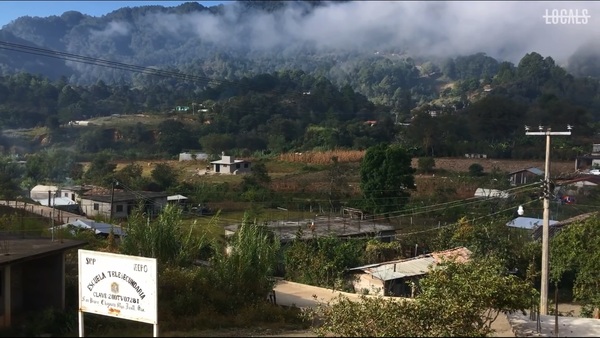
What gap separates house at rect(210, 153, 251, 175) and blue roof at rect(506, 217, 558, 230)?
17636mm

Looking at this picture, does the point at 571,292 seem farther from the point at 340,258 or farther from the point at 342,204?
the point at 342,204

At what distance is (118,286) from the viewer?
491cm

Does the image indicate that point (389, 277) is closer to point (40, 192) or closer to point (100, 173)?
point (40, 192)

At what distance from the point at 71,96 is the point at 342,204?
3867cm

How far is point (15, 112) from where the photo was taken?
46.6 meters

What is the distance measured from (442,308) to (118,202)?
1836 centimetres

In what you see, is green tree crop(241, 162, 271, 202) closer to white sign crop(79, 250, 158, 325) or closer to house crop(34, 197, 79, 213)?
house crop(34, 197, 79, 213)

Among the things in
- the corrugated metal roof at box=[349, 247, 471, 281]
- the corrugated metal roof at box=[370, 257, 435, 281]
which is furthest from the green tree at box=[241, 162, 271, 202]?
the corrugated metal roof at box=[370, 257, 435, 281]

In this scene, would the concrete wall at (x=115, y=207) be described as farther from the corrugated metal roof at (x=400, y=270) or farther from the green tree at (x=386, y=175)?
the corrugated metal roof at (x=400, y=270)

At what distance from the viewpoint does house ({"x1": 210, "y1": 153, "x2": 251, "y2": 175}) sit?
112 feet

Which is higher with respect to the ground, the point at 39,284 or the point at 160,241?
the point at 160,241

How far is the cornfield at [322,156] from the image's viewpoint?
121 feet

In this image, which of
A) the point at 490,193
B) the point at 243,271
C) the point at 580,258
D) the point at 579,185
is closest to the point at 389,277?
the point at 580,258

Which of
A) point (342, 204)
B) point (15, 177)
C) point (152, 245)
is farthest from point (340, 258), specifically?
point (15, 177)
